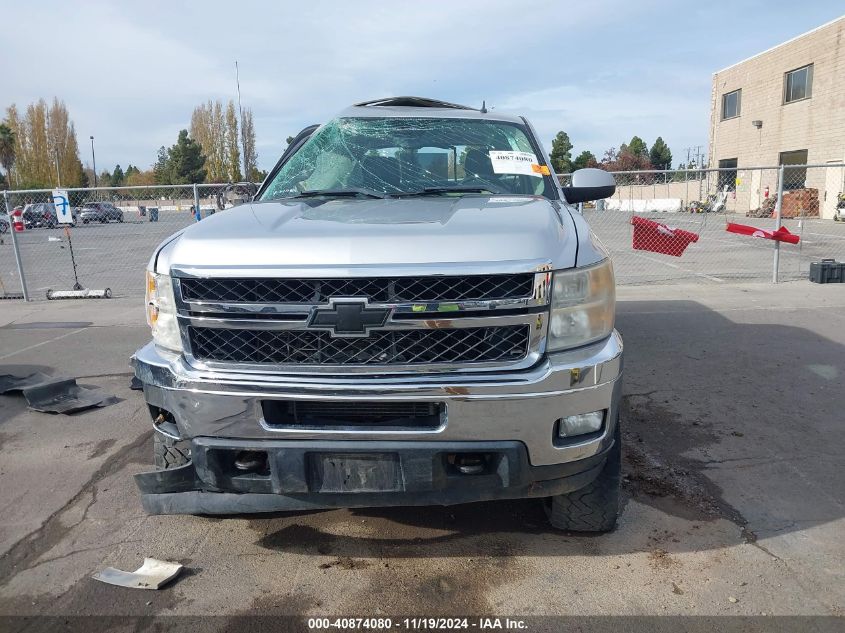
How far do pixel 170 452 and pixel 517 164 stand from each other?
237 centimetres

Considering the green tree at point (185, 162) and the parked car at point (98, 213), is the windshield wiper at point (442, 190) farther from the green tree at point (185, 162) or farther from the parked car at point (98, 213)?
the green tree at point (185, 162)

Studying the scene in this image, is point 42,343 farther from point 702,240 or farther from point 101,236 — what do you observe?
point 702,240

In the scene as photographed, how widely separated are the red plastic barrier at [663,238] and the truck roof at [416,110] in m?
4.15

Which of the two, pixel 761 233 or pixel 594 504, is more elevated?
pixel 761 233

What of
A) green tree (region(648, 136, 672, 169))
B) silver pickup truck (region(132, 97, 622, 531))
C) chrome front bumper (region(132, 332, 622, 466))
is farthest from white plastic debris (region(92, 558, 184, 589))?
green tree (region(648, 136, 672, 169))

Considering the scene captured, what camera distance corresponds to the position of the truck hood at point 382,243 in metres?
2.32

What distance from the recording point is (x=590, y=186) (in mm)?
3820

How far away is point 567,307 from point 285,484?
4.17 feet

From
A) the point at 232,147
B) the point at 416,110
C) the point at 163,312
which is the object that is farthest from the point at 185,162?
the point at 163,312

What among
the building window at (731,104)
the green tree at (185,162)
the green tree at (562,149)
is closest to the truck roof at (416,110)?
the building window at (731,104)

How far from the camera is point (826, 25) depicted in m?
28.1

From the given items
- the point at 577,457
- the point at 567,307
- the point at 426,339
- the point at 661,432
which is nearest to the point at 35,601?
the point at 426,339

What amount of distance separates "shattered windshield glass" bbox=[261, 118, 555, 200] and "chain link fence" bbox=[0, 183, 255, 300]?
684cm

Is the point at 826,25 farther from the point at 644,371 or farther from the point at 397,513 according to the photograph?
the point at 397,513
